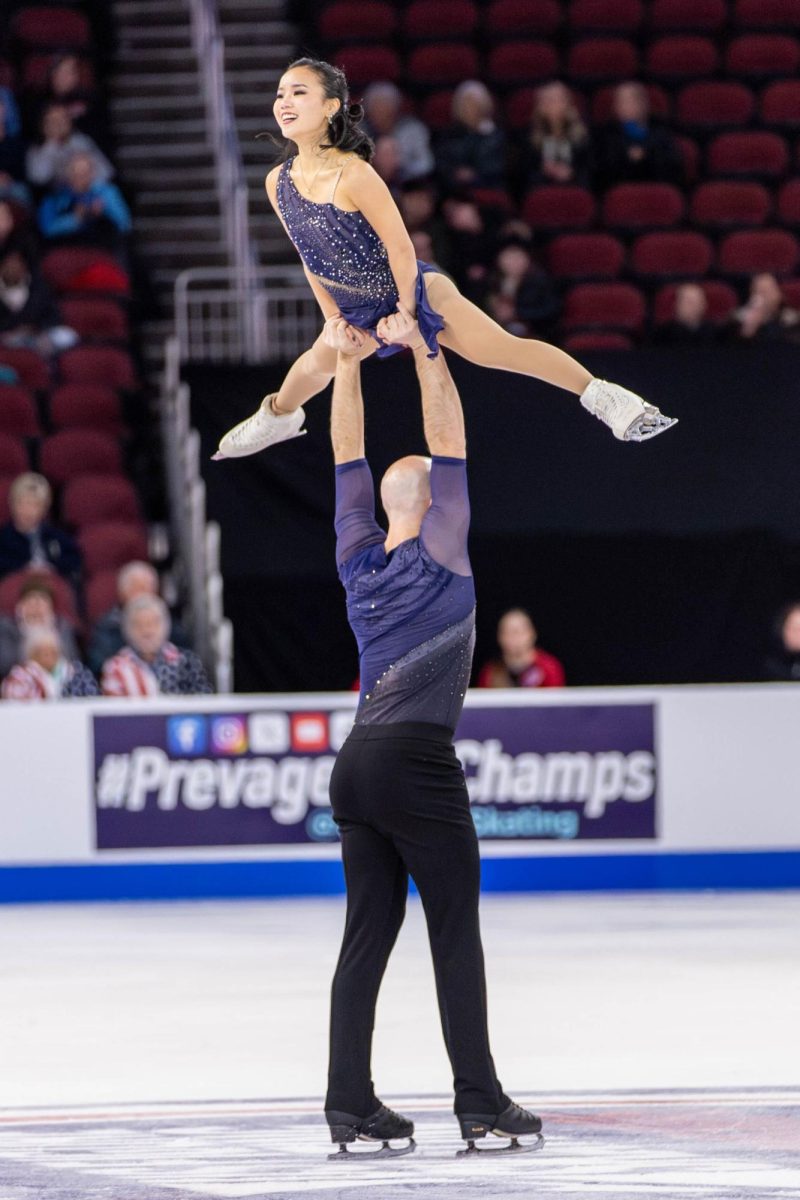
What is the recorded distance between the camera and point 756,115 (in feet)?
41.9

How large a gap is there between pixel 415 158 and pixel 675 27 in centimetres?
227

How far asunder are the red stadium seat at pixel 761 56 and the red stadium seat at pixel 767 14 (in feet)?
0.66

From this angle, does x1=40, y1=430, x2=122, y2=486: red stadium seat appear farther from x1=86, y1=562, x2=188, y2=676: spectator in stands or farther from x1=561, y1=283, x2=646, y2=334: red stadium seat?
x1=561, y1=283, x2=646, y2=334: red stadium seat

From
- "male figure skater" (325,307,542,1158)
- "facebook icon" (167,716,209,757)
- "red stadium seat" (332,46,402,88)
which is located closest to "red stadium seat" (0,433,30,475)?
"facebook icon" (167,716,209,757)

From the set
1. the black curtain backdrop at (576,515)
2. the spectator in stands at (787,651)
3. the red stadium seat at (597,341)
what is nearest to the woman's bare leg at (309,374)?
the spectator in stands at (787,651)

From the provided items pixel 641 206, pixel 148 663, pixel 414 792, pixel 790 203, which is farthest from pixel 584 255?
pixel 414 792

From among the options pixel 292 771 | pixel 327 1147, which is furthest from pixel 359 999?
pixel 292 771

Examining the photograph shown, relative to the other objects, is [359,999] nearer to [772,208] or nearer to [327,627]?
[327,627]

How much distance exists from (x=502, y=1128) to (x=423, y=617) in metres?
1.10

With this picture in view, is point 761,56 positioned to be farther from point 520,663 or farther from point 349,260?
point 349,260

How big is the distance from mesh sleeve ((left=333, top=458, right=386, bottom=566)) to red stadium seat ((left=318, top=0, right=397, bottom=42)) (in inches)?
347

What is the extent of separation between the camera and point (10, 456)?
34.3 feet

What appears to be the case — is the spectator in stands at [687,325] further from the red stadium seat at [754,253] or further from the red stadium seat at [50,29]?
the red stadium seat at [50,29]

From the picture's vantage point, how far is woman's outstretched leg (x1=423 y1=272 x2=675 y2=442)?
15.0ft
